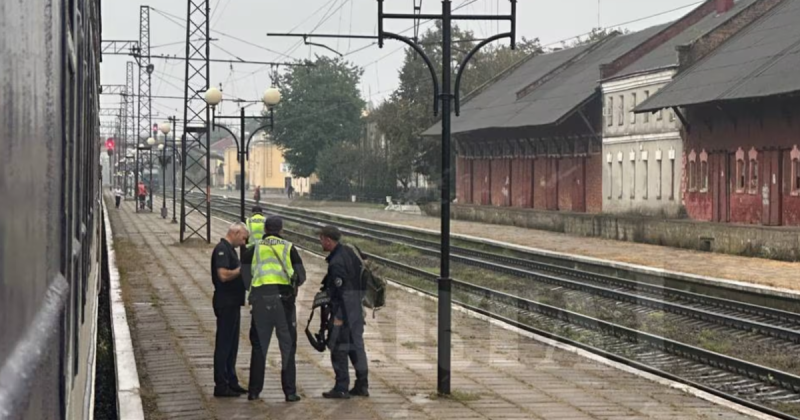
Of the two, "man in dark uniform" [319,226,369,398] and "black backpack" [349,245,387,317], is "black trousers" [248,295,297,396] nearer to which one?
"man in dark uniform" [319,226,369,398]

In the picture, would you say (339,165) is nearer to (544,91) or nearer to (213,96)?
(544,91)

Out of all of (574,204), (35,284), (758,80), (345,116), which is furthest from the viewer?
(345,116)

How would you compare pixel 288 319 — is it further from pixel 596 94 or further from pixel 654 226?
pixel 596 94

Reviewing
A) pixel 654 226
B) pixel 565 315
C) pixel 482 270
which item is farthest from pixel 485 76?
pixel 565 315

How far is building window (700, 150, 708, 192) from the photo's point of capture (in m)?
42.2

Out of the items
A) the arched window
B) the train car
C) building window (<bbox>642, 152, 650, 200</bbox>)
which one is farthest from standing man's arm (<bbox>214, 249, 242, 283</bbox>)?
building window (<bbox>642, 152, 650, 200</bbox>)

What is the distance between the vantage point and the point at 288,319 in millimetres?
10930

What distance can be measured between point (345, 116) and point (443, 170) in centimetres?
8593

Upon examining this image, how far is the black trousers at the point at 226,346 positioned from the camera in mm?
10922

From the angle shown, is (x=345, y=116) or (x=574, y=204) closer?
(x=574, y=204)

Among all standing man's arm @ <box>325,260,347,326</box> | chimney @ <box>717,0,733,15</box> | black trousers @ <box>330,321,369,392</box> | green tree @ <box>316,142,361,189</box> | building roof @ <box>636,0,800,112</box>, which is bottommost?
black trousers @ <box>330,321,369,392</box>

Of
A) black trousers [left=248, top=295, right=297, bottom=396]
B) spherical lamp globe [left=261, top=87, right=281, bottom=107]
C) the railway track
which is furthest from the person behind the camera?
spherical lamp globe [left=261, top=87, right=281, bottom=107]

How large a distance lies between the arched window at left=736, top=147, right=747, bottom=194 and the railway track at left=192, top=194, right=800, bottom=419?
36.5 feet

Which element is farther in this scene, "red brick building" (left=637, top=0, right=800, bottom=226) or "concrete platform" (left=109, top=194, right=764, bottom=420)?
"red brick building" (left=637, top=0, right=800, bottom=226)
